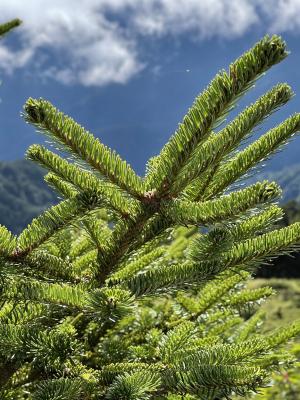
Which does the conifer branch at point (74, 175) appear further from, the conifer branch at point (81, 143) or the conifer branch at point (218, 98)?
the conifer branch at point (218, 98)

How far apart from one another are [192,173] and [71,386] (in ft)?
3.56

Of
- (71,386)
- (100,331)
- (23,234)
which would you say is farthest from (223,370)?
(100,331)

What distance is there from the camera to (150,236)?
7.70 feet

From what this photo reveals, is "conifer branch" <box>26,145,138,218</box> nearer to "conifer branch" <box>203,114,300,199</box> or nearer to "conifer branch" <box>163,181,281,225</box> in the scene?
"conifer branch" <box>163,181,281,225</box>

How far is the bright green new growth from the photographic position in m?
1.81

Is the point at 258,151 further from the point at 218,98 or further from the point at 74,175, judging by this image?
the point at 74,175

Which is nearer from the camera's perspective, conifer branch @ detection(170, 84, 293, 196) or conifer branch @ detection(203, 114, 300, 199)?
conifer branch @ detection(170, 84, 293, 196)

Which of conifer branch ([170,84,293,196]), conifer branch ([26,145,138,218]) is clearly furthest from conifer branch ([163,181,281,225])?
conifer branch ([26,145,138,218])

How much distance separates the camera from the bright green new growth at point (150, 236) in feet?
5.93

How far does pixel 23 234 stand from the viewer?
2043 mm

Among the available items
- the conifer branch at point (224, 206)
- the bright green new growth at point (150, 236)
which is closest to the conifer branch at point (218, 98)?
the bright green new growth at point (150, 236)

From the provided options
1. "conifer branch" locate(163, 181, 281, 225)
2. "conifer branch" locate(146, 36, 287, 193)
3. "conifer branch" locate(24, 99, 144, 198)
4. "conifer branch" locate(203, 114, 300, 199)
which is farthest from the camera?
"conifer branch" locate(203, 114, 300, 199)

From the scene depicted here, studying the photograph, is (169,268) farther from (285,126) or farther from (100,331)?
(100,331)

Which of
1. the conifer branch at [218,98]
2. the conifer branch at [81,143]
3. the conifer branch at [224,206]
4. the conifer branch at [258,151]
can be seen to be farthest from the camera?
the conifer branch at [258,151]
